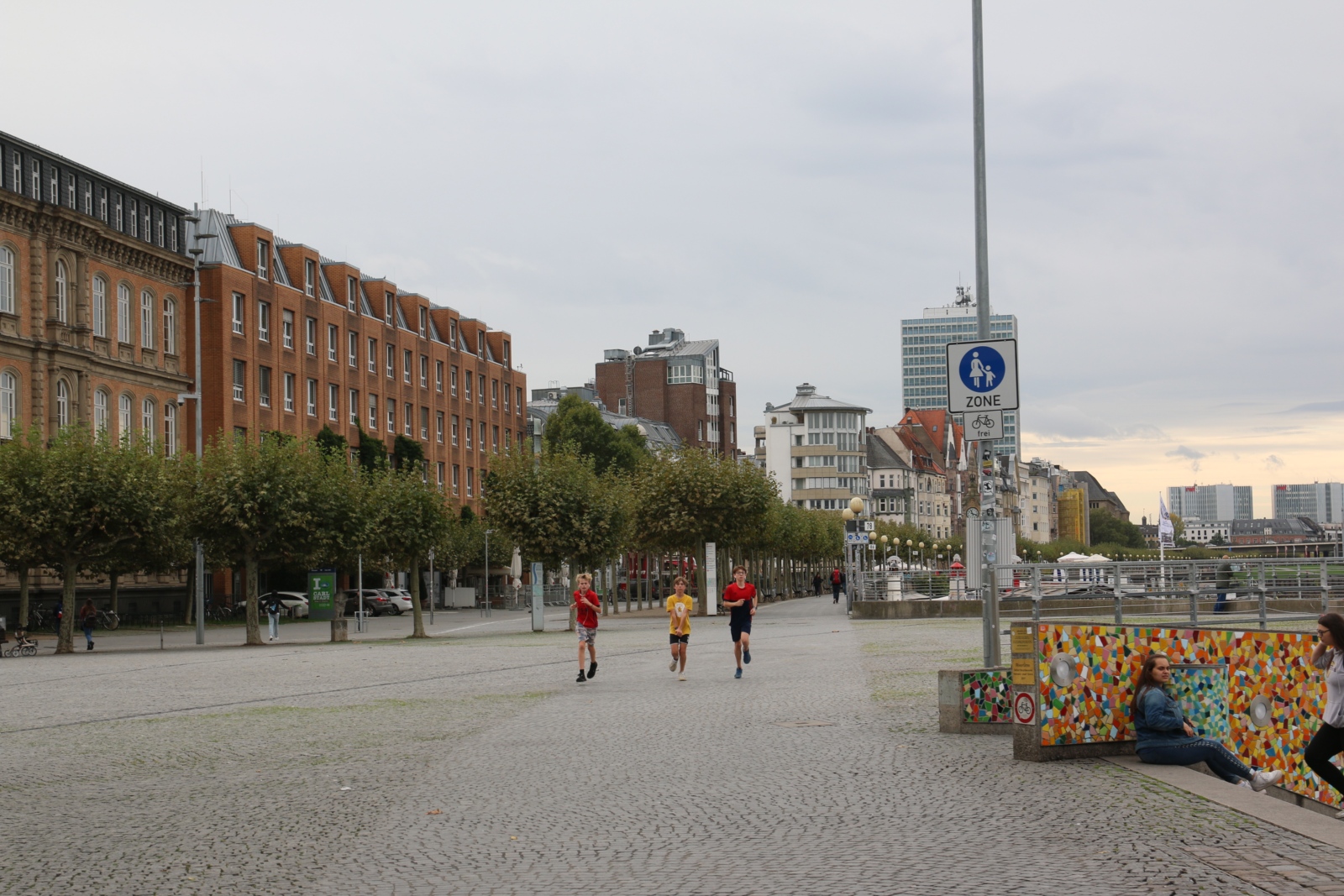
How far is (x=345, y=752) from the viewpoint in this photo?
13266 millimetres

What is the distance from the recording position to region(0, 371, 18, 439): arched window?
5006 centimetres

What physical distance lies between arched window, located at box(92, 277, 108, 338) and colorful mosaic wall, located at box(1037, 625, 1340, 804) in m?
51.7

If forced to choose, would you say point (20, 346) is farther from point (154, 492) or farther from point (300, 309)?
point (300, 309)

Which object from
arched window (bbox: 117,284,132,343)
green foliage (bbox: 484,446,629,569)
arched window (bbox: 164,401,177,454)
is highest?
arched window (bbox: 117,284,132,343)

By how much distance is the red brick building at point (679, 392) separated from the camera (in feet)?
490

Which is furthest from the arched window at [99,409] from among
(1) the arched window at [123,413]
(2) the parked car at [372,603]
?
(2) the parked car at [372,603]

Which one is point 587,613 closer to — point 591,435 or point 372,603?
point 372,603

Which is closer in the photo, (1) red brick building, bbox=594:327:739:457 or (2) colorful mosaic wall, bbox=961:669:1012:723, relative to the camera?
(2) colorful mosaic wall, bbox=961:669:1012:723

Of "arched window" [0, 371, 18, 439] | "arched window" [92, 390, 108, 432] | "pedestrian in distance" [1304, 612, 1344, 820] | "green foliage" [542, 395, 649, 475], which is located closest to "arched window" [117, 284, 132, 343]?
"arched window" [92, 390, 108, 432]

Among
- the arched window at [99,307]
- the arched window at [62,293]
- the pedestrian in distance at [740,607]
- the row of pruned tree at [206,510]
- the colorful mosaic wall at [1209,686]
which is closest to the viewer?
the colorful mosaic wall at [1209,686]

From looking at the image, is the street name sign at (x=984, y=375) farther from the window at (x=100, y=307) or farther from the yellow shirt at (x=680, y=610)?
the window at (x=100, y=307)

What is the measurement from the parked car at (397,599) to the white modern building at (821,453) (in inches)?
3620

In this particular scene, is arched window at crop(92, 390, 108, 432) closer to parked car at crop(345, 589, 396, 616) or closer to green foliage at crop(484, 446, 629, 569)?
green foliage at crop(484, 446, 629, 569)

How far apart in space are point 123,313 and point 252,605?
72.1 feet
